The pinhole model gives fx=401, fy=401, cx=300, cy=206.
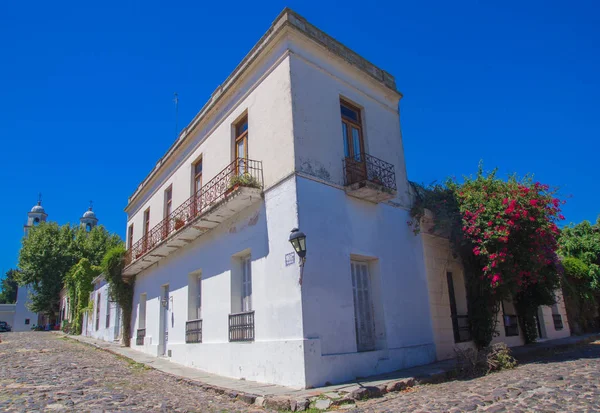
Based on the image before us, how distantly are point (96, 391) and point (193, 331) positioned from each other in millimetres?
4038

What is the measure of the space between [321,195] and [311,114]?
1841 millimetres

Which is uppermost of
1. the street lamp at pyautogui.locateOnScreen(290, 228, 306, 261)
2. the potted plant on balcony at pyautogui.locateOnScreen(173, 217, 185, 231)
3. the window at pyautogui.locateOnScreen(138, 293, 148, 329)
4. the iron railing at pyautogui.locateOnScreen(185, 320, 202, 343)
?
the potted plant on balcony at pyautogui.locateOnScreen(173, 217, 185, 231)

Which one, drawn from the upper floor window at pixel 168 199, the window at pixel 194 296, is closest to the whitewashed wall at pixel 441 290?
the window at pixel 194 296

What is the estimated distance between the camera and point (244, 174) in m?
8.89

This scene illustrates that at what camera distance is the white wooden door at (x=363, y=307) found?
8.41 metres

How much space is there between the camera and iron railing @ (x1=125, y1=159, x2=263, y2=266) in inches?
350

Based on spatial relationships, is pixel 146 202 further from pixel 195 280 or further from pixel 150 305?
pixel 195 280

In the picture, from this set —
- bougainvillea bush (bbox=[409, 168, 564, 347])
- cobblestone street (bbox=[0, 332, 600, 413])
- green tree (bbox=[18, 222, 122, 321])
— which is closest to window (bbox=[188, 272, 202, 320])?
cobblestone street (bbox=[0, 332, 600, 413])

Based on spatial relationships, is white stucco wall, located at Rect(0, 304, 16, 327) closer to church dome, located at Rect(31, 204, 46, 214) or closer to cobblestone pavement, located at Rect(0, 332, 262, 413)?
church dome, located at Rect(31, 204, 46, 214)

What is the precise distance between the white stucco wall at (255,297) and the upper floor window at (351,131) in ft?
7.57

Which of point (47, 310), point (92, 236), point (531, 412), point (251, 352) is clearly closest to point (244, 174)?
point (251, 352)

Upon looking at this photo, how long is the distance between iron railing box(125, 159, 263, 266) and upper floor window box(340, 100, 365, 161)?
7.13 feet

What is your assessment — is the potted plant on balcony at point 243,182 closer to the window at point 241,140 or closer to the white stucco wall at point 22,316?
the window at point 241,140

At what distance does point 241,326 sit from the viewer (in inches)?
344
